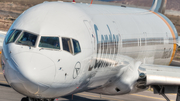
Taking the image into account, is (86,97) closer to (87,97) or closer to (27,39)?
(87,97)

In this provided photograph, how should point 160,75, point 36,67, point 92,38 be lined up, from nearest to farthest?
point 36,67 → point 92,38 → point 160,75

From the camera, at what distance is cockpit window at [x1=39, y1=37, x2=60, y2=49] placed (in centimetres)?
873

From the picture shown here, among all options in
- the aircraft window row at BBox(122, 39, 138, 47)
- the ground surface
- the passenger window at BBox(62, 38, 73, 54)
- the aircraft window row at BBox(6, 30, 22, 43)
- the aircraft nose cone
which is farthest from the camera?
the ground surface

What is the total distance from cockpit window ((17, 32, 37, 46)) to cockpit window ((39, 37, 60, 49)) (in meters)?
0.22

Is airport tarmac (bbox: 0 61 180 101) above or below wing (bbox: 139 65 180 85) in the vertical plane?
below

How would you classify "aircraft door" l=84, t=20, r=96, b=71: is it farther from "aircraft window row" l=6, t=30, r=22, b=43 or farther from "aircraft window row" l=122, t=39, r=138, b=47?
"aircraft window row" l=122, t=39, r=138, b=47

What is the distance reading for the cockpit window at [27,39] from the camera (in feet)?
28.6

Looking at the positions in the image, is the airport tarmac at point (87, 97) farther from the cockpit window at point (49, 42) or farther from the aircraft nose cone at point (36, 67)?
the aircraft nose cone at point (36, 67)

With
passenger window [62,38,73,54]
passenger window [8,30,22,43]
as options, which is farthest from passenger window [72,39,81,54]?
passenger window [8,30,22,43]

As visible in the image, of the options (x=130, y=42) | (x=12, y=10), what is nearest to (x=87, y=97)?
(x=130, y=42)

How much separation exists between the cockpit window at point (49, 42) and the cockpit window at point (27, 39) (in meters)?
0.22

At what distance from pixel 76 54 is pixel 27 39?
1.46m

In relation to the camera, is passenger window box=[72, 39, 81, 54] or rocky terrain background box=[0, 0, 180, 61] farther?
rocky terrain background box=[0, 0, 180, 61]

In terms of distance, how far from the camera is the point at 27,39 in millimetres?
8859
